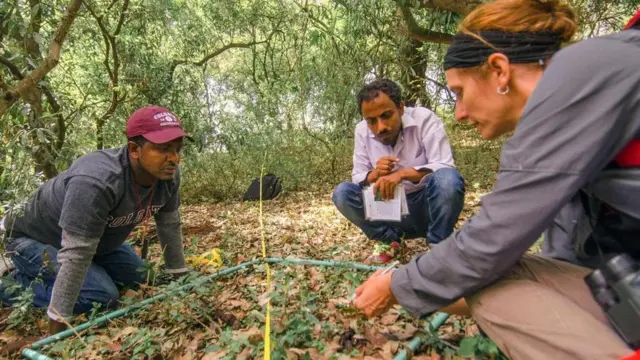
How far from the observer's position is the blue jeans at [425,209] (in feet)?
9.11

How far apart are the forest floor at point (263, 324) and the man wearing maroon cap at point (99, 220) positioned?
0.64 ft

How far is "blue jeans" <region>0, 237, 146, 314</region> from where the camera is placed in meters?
2.74

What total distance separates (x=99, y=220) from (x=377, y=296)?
67.6 inches

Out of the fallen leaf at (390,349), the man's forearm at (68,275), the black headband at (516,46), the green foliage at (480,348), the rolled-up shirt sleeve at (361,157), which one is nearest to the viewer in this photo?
the black headband at (516,46)

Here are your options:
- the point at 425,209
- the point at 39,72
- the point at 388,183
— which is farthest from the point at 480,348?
the point at 39,72

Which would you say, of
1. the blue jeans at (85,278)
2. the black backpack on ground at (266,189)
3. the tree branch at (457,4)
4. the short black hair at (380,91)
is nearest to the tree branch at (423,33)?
the tree branch at (457,4)

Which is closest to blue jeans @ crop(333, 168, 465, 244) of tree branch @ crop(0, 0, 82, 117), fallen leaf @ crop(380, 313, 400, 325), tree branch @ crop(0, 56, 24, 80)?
fallen leaf @ crop(380, 313, 400, 325)

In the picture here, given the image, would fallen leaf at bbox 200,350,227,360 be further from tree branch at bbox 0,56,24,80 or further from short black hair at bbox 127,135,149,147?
tree branch at bbox 0,56,24,80

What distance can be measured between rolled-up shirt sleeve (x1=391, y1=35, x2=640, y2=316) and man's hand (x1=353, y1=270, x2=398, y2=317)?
28cm

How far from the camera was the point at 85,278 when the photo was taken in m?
2.79

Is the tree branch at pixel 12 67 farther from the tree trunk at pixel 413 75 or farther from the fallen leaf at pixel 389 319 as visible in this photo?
the tree trunk at pixel 413 75

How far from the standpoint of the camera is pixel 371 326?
208 centimetres

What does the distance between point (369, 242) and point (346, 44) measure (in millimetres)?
3284

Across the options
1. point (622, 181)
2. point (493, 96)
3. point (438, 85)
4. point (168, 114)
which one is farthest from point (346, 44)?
point (622, 181)
